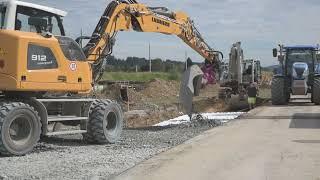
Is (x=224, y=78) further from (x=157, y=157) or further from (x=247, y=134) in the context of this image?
(x=157, y=157)

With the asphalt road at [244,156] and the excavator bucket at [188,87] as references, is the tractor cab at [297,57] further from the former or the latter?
the asphalt road at [244,156]

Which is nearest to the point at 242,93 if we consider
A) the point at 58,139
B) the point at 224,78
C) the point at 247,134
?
the point at 224,78

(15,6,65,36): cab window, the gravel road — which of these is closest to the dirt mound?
the gravel road

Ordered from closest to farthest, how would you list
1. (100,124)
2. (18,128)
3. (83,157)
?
(83,157), (18,128), (100,124)

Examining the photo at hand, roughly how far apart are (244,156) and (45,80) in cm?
440

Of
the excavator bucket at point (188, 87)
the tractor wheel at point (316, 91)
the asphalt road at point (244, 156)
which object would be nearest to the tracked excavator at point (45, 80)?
the asphalt road at point (244, 156)

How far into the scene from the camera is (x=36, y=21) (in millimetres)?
12555

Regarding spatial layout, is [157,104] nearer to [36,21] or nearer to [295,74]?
[295,74]

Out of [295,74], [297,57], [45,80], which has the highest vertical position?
[297,57]

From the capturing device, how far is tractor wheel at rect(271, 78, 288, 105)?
27.0m

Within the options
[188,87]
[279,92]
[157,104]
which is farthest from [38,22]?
[157,104]

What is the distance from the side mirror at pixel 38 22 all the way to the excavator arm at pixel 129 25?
2.56m

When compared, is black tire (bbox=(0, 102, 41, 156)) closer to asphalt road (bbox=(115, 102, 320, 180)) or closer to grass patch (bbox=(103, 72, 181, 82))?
asphalt road (bbox=(115, 102, 320, 180))

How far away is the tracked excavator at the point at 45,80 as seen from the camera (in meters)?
11.7
